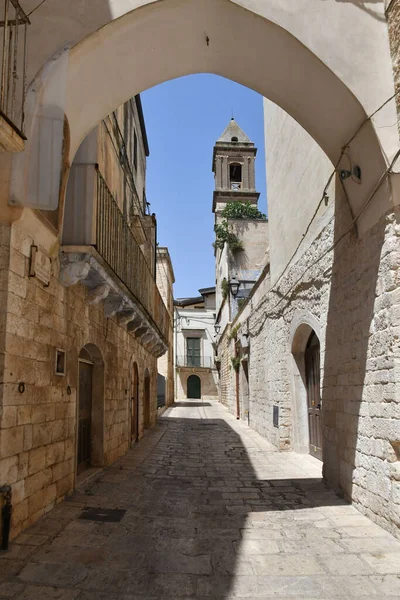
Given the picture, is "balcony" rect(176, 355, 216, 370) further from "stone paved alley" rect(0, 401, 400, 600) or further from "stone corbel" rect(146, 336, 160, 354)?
"stone paved alley" rect(0, 401, 400, 600)

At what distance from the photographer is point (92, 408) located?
276 inches

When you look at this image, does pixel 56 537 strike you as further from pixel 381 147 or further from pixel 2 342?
pixel 381 147

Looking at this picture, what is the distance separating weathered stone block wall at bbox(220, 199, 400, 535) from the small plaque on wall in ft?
10.7

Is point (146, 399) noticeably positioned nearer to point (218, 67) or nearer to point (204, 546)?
point (218, 67)

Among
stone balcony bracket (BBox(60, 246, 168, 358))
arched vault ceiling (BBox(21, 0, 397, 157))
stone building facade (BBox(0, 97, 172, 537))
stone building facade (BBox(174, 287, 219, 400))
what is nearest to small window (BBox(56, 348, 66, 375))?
stone building facade (BBox(0, 97, 172, 537))

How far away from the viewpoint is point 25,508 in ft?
13.3

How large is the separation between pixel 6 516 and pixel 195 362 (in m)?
34.8

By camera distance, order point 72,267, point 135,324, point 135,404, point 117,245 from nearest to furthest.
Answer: point 72,267 < point 117,245 < point 135,324 < point 135,404

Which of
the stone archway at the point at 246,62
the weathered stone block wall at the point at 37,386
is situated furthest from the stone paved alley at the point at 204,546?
the stone archway at the point at 246,62

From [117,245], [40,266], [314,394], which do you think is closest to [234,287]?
[314,394]

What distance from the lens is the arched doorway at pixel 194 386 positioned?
3775cm

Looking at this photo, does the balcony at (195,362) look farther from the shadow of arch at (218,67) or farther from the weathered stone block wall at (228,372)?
the shadow of arch at (218,67)

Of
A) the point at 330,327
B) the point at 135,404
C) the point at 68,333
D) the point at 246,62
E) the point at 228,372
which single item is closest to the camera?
the point at 68,333

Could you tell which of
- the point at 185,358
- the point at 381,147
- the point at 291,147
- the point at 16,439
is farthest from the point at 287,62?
the point at 185,358
